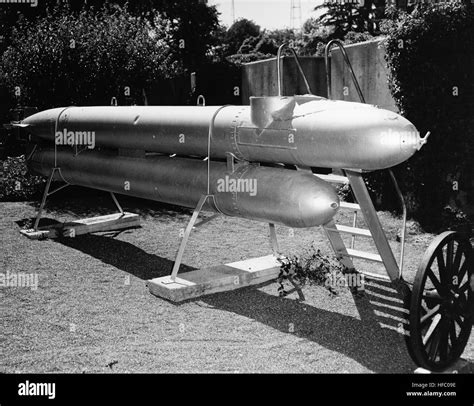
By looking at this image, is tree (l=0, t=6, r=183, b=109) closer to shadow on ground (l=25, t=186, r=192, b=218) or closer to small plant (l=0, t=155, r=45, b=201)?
small plant (l=0, t=155, r=45, b=201)

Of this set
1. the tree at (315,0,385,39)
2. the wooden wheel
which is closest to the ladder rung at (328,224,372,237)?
the wooden wheel

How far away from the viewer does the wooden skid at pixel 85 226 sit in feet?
31.2

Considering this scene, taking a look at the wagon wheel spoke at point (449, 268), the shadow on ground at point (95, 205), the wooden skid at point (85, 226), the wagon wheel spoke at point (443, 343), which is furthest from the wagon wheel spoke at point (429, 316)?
the shadow on ground at point (95, 205)

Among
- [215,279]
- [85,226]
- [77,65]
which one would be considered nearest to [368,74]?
[85,226]

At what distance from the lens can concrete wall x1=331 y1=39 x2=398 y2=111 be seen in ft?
36.2

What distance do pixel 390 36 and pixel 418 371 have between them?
691 centimetres

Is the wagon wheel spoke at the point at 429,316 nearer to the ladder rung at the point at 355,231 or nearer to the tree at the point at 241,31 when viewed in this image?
the ladder rung at the point at 355,231

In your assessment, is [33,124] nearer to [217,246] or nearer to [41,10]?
[217,246]

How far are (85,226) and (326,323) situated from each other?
5.31 metres

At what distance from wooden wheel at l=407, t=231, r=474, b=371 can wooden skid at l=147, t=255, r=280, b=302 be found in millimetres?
2591

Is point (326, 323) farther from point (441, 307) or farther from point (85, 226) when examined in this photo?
point (85, 226)

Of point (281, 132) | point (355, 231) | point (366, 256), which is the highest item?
point (281, 132)

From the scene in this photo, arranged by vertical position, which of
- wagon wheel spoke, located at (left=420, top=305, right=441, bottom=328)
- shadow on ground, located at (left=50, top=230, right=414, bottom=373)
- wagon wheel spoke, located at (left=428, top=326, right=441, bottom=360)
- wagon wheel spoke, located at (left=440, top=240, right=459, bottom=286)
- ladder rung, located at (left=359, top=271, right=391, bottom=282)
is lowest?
shadow on ground, located at (left=50, top=230, right=414, bottom=373)

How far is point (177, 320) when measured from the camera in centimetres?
587
